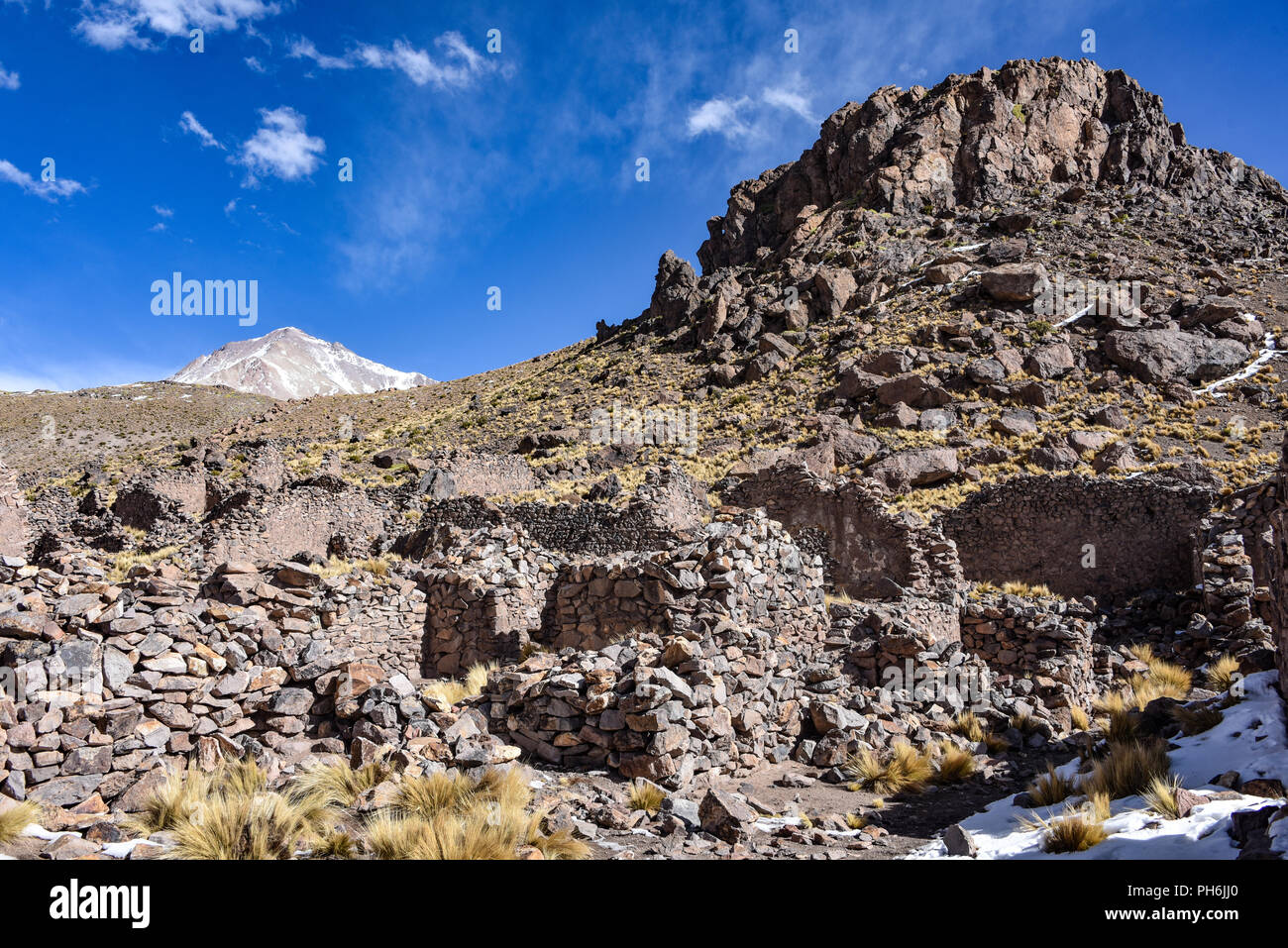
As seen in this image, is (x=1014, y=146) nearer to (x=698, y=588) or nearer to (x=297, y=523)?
(x=297, y=523)

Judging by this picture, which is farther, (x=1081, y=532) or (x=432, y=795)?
(x=1081, y=532)

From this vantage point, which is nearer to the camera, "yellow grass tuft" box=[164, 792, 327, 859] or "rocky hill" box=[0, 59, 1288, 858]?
"yellow grass tuft" box=[164, 792, 327, 859]

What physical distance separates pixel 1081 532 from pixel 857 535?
20.1ft

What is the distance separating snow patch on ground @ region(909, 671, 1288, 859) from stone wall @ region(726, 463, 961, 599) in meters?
9.20

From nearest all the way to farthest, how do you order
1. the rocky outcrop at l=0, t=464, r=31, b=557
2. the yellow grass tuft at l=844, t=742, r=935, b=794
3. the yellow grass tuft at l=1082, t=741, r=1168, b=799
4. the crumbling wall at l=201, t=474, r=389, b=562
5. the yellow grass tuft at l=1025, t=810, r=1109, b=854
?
the yellow grass tuft at l=1025, t=810, r=1109, b=854 < the yellow grass tuft at l=1082, t=741, r=1168, b=799 < the yellow grass tuft at l=844, t=742, r=935, b=794 < the rocky outcrop at l=0, t=464, r=31, b=557 < the crumbling wall at l=201, t=474, r=389, b=562

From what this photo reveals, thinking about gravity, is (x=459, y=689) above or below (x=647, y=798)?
above

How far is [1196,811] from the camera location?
4.34 metres

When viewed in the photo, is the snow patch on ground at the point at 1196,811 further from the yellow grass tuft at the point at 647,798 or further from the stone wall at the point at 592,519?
the stone wall at the point at 592,519

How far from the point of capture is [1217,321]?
33.6m

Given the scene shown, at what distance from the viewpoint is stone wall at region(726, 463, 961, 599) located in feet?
57.3

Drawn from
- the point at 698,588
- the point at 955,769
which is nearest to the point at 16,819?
the point at 698,588

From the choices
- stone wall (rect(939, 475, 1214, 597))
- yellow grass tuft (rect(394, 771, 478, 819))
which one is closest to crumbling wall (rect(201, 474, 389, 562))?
yellow grass tuft (rect(394, 771, 478, 819))

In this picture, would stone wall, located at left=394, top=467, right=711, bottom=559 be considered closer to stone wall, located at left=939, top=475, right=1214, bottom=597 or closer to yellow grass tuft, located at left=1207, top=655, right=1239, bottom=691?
stone wall, located at left=939, top=475, right=1214, bottom=597

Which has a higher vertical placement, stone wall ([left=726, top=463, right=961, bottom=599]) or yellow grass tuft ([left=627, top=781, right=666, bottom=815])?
stone wall ([left=726, top=463, right=961, bottom=599])
